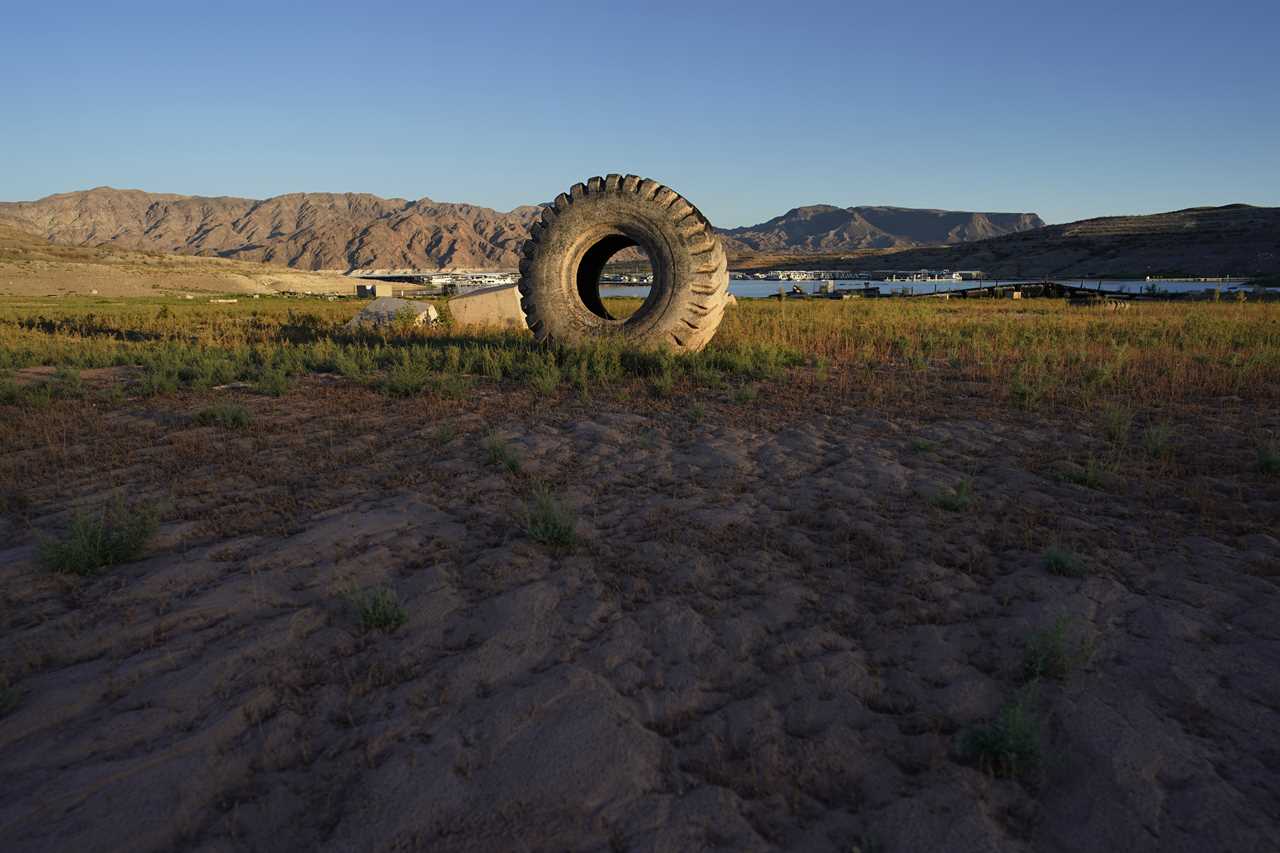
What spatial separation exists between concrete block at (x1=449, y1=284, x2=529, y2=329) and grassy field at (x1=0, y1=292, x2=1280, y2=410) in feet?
6.47

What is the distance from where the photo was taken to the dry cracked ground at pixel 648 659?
2135 millimetres

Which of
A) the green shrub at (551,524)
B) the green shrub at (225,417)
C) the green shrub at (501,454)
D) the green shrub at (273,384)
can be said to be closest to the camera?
the green shrub at (551,524)

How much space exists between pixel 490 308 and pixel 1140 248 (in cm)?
8007

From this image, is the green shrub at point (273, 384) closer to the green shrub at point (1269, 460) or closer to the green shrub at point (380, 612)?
the green shrub at point (380, 612)

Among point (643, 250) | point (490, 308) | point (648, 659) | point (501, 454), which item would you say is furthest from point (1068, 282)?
point (648, 659)

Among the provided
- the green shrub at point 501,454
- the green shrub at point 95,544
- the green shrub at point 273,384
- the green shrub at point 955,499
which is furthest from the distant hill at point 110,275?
the green shrub at point 955,499

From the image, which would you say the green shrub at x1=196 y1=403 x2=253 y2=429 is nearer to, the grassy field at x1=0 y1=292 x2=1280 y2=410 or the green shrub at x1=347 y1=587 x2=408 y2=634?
the grassy field at x1=0 y1=292 x2=1280 y2=410

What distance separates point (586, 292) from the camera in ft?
35.7

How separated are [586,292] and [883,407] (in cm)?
517

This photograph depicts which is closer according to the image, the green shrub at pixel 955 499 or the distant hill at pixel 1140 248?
the green shrub at pixel 955 499

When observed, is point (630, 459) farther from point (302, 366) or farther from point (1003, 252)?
point (1003, 252)

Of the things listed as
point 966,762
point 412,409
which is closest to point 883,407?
point 412,409

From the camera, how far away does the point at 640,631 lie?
3119mm

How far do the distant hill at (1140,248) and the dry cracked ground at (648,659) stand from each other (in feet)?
217
